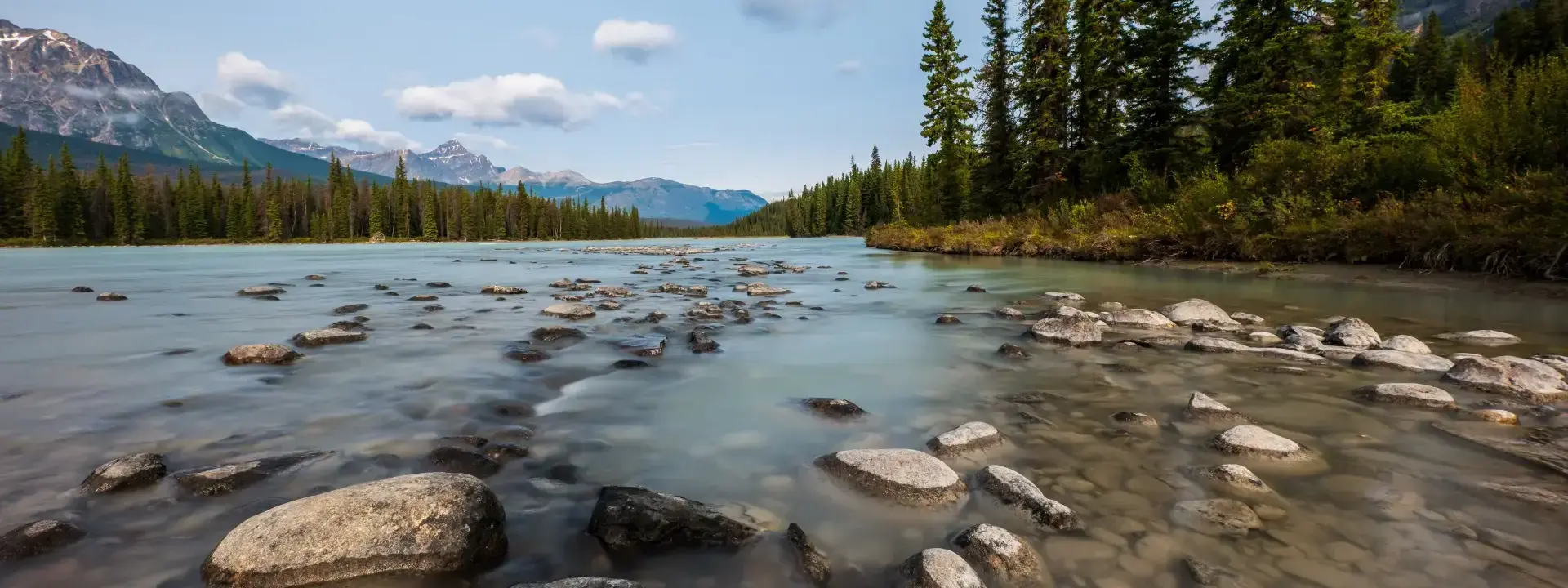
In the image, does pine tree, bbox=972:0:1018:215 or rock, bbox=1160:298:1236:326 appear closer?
rock, bbox=1160:298:1236:326

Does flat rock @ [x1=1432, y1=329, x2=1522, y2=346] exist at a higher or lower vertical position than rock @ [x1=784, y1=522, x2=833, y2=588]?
higher

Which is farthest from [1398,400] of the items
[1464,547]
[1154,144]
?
[1154,144]

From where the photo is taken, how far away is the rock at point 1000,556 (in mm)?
2416

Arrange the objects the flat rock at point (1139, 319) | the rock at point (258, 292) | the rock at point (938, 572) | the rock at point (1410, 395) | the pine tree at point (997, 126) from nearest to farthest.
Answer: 1. the rock at point (938, 572)
2. the rock at point (1410, 395)
3. the flat rock at point (1139, 319)
4. the rock at point (258, 292)
5. the pine tree at point (997, 126)

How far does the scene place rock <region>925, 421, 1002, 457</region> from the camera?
384cm

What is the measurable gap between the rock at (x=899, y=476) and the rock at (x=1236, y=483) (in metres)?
1.28

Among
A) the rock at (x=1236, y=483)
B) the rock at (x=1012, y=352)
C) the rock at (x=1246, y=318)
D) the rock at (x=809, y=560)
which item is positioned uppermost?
the rock at (x=1246, y=318)

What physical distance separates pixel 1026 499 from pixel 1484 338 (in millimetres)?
7404

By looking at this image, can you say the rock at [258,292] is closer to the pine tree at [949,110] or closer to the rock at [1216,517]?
the rock at [1216,517]

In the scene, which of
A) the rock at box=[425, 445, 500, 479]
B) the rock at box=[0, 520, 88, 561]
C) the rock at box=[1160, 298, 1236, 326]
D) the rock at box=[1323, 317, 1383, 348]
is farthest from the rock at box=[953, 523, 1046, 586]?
the rock at box=[1160, 298, 1236, 326]

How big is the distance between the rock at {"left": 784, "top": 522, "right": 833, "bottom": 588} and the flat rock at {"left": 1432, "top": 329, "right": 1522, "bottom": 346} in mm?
8212

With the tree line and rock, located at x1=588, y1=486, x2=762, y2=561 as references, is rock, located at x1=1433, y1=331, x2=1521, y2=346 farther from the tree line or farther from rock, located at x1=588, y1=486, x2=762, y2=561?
the tree line

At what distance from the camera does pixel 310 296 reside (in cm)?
1376

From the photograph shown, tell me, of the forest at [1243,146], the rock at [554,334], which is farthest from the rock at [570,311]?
the forest at [1243,146]
